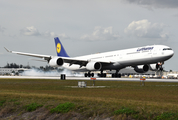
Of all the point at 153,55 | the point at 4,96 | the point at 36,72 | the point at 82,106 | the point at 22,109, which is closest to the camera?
the point at 82,106

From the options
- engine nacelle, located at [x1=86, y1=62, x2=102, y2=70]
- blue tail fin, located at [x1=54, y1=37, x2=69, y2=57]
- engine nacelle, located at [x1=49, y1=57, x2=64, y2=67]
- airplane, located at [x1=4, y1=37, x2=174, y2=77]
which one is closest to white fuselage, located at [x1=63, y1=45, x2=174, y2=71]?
airplane, located at [x1=4, y1=37, x2=174, y2=77]

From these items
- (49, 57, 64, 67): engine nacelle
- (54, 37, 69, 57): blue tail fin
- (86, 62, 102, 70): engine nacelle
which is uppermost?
(54, 37, 69, 57): blue tail fin

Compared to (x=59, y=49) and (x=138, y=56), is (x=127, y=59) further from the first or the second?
(x=59, y=49)

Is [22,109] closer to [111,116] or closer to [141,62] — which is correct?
[111,116]

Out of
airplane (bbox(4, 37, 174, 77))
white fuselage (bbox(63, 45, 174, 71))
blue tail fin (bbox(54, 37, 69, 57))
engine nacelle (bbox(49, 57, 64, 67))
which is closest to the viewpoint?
white fuselage (bbox(63, 45, 174, 71))

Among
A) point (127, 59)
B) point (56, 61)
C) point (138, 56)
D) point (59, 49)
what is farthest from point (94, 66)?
point (59, 49)

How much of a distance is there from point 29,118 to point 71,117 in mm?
2941

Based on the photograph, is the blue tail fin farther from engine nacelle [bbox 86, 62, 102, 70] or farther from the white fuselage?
engine nacelle [bbox 86, 62, 102, 70]

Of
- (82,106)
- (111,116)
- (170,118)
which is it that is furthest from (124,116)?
(82,106)

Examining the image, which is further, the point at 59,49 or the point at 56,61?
the point at 59,49

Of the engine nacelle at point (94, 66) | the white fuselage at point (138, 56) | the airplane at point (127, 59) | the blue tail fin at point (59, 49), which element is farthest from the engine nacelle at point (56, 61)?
the blue tail fin at point (59, 49)

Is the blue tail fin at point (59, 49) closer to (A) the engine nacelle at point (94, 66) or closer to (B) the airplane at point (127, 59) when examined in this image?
(B) the airplane at point (127, 59)

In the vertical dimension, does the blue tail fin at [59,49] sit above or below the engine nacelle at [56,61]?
above

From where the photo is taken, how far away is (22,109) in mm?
17547
